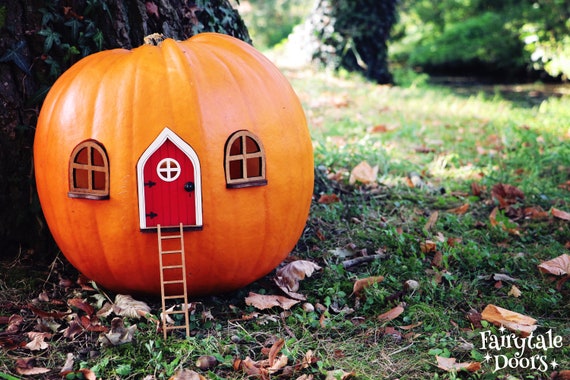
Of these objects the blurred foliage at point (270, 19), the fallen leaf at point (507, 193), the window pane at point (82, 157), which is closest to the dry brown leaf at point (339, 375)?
the window pane at point (82, 157)

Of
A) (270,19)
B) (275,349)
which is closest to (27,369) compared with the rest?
(275,349)

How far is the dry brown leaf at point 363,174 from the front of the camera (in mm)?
4109

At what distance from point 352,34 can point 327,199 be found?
5.36 metres

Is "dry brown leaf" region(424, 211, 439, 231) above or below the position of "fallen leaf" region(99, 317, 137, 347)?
above

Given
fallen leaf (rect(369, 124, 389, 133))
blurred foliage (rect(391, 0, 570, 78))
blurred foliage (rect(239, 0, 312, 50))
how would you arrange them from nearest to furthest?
1. fallen leaf (rect(369, 124, 389, 133))
2. blurred foliage (rect(391, 0, 570, 78))
3. blurred foliage (rect(239, 0, 312, 50))

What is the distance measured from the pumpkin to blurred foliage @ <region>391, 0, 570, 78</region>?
7552 millimetres

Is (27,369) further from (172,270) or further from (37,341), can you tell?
(172,270)

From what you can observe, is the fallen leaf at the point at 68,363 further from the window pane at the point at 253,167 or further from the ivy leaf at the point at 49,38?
the ivy leaf at the point at 49,38

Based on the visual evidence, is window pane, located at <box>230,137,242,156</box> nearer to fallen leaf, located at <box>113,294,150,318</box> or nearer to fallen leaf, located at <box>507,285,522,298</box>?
fallen leaf, located at <box>113,294,150,318</box>

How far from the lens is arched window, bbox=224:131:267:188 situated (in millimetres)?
2354

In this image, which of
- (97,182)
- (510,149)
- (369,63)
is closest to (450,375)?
(97,182)

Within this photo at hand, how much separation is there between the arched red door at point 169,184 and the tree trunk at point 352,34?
6.67 m

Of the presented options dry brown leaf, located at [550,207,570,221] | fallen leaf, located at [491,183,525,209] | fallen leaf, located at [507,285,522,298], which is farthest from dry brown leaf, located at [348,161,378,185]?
fallen leaf, located at [507,285,522,298]

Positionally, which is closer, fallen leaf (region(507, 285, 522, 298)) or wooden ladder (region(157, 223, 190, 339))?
wooden ladder (region(157, 223, 190, 339))
